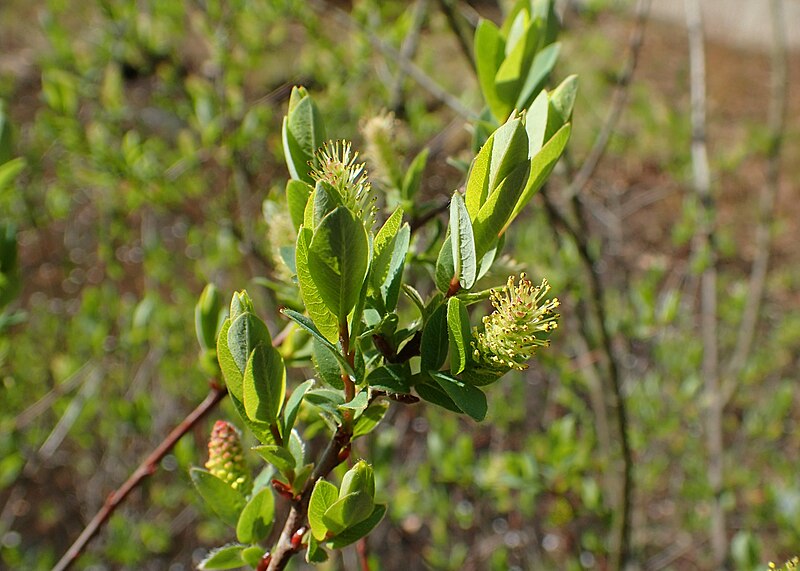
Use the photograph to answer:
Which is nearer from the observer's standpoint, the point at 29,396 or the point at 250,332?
the point at 250,332

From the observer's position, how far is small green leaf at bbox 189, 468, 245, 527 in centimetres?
48

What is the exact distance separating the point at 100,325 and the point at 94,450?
4.56ft

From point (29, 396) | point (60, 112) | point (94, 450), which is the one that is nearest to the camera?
point (60, 112)

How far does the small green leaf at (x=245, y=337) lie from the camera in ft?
1.36

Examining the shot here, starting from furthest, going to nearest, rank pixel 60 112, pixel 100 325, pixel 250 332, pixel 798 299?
pixel 798 299 < pixel 100 325 < pixel 60 112 < pixel 250 332

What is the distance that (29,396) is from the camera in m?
2.44

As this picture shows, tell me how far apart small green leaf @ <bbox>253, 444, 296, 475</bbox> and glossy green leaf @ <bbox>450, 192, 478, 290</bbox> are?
6.0 inches

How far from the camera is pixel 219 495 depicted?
50cm

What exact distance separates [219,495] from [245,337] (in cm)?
15

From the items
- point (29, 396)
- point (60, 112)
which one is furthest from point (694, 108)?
point (29, 396)

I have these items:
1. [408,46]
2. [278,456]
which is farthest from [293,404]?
[408,46]

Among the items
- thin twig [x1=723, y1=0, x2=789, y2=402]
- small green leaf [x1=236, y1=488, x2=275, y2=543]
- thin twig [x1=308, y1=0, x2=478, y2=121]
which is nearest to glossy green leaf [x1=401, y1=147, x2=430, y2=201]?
small green leaf [x1=236, y1=488, x2=275, y2=543]

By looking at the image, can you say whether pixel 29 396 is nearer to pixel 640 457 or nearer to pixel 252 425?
pixel 640 457

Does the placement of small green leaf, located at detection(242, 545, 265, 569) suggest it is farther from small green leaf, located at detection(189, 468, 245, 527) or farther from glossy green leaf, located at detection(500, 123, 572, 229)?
glossy green leaf, located at detection(500, 123, 572, 229)
